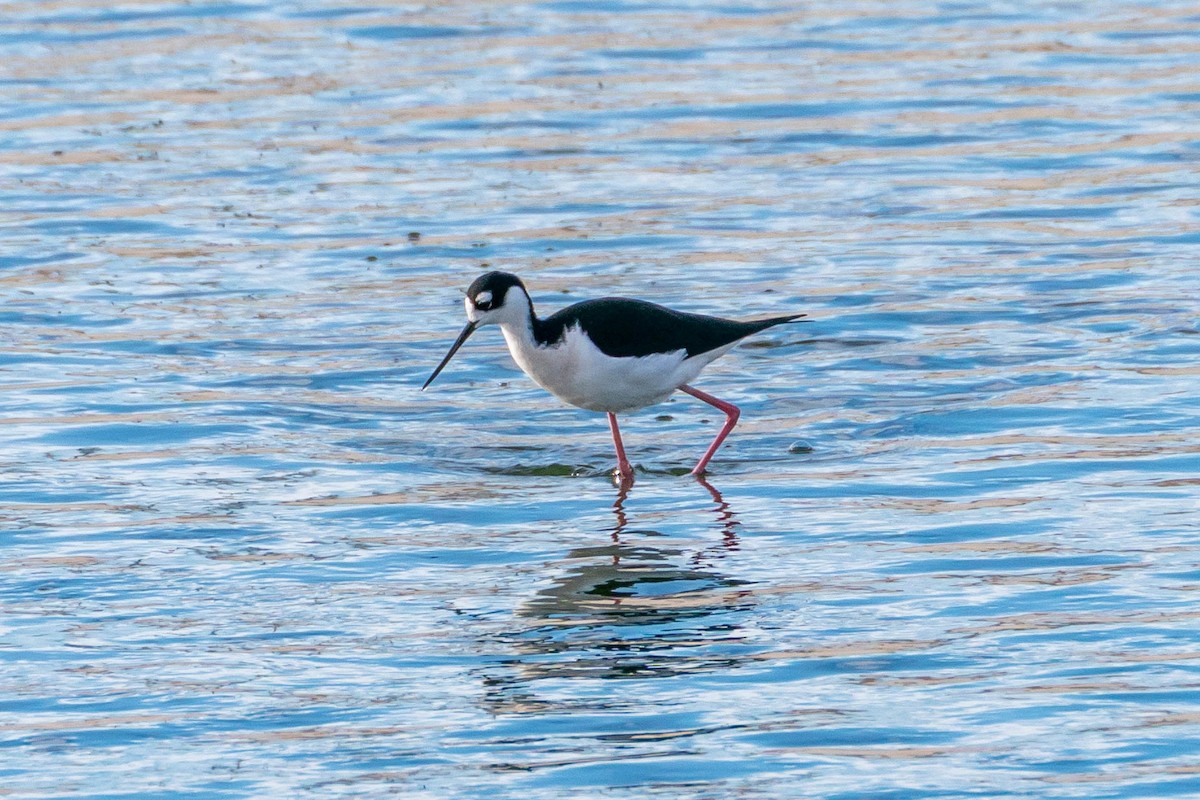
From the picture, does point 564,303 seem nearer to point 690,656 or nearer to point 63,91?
point 690,656

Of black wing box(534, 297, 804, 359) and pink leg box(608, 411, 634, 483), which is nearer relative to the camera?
black wing box(534, 297, 804, 359)

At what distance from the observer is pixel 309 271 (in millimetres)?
14773

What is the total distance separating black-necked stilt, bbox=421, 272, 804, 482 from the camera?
34.8ft

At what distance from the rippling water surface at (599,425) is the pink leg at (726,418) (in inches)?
4.3

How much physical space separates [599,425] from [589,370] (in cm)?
147

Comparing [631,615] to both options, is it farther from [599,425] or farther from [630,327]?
[599,425]

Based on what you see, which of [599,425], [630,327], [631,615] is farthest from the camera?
[599,425]

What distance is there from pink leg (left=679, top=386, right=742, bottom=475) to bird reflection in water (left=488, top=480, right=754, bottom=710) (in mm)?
1013

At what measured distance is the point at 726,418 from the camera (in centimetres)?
1170

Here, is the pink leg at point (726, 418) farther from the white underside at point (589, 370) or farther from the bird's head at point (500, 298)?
the bird's head at point (500, 298)

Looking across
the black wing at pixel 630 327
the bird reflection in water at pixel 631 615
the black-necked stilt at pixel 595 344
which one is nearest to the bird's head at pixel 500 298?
the black-necked stilt at pixel 595 344

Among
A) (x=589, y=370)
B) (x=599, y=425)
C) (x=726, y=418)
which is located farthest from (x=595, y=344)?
(x=599, y=425)

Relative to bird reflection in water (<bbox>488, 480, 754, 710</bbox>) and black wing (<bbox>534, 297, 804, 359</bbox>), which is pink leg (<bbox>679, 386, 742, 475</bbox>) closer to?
black wing (<bbox>534, 297, 804, 359</bbox>)

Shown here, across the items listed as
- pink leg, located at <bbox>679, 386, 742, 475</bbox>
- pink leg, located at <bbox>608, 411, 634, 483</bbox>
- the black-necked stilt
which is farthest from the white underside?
pink leg, located at <bbox>679, 386, 742, 475</bbox>
